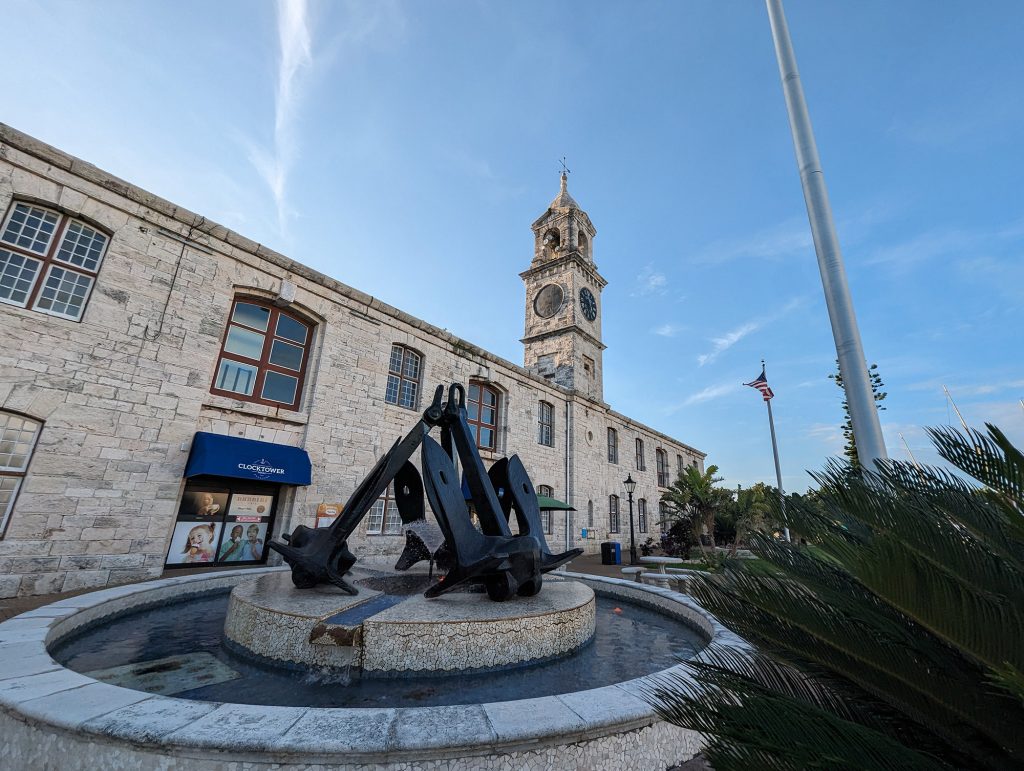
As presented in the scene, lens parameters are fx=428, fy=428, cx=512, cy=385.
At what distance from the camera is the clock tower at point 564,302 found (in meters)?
23.8

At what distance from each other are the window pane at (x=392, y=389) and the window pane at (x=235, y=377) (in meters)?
3.90

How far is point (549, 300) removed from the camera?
2542 cm

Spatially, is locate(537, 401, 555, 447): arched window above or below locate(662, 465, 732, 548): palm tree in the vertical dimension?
above

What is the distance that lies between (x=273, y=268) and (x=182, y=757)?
38.1ft

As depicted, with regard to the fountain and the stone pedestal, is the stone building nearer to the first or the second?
the fountain

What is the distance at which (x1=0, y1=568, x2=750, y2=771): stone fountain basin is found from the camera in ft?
7.01

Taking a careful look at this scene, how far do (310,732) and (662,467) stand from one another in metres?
30.8

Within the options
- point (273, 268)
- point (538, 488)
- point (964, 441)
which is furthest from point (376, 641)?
point (538, 488)

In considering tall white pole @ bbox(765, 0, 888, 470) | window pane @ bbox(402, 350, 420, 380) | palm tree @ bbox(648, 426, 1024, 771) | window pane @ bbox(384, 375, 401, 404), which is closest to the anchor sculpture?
palm tree @ bbox(648, 426, 1024, 771)

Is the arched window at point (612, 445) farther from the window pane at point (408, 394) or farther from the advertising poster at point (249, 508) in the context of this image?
the advertising poster at point (249, 508)

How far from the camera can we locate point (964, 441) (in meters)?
1.51

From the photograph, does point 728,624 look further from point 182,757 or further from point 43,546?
point 43,546

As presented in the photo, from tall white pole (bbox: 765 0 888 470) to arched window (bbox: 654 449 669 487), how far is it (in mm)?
25839

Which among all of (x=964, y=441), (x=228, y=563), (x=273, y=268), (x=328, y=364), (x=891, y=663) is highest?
(x=273, y=268)
